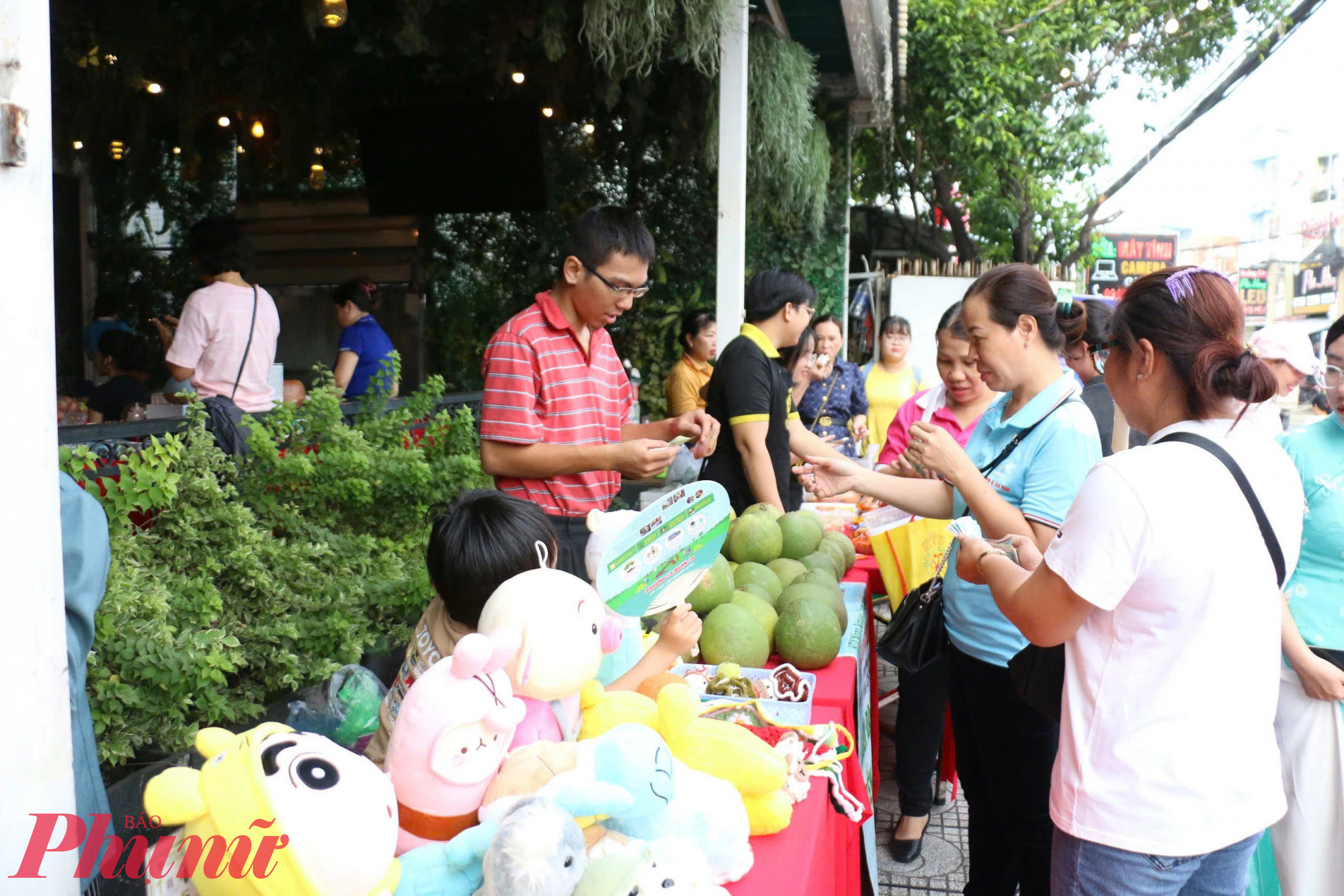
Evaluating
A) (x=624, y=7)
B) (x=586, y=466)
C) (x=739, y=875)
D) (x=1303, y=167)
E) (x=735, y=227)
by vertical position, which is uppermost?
(x=1303, y=167)

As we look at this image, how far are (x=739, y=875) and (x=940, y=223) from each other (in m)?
15.6

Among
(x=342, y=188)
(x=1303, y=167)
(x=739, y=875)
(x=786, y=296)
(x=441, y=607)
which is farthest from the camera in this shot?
(x=1303, y=167)

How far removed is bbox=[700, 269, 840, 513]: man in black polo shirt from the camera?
3568 millimetres

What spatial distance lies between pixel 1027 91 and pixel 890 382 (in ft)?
18.3

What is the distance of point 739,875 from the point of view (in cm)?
146

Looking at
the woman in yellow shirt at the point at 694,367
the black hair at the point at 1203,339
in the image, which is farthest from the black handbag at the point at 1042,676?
the woman in yellow shirt at the point at 694,367

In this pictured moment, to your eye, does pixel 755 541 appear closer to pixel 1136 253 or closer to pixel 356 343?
pixel 356 343

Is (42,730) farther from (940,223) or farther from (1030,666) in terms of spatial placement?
(940,223)

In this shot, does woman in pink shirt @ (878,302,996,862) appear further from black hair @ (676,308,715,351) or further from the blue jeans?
black hair @ (676,308,715,351)

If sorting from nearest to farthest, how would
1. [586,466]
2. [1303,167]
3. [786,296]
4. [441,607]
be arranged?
[441,607], [586,466], [786,296], [1303,167]

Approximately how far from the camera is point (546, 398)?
2576 mm

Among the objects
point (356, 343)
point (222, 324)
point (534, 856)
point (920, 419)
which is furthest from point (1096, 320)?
point (356, 343)

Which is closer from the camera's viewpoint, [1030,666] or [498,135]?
[1030,666]

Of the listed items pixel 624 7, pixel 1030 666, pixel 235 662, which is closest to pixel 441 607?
pixel 235 662
